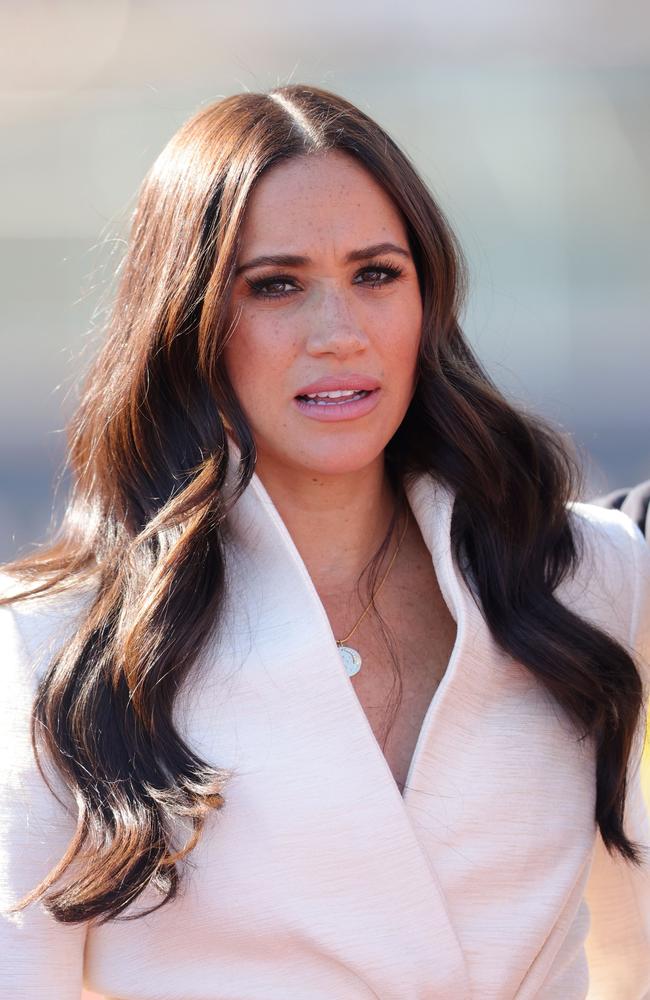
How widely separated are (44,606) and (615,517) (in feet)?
2.82

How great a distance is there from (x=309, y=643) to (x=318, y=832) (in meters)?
0.24

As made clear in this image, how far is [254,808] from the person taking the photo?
1699 millimetres

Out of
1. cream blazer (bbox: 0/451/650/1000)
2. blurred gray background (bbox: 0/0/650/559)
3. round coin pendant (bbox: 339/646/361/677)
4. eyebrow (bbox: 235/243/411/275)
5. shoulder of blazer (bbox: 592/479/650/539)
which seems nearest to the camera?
cream blazer (bbox: 0/451/650/1000)

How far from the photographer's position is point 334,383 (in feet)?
5.84

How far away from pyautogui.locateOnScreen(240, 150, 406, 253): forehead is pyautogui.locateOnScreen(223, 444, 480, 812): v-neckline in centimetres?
29

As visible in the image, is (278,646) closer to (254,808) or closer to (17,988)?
(254,808)

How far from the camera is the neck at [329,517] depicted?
194 cm

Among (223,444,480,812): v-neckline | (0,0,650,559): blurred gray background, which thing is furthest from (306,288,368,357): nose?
(0,0,650,559): blurred gray background

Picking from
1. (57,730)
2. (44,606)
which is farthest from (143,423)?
(57,730)

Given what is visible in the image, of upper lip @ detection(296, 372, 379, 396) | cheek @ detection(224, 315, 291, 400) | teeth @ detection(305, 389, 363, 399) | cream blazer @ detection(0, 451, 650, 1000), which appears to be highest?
cheek @ detection(224, 315, 291, 400)

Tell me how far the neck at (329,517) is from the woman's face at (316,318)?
3.3 inches

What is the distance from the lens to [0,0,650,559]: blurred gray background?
22.8ft

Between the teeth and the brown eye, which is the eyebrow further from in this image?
the teeth

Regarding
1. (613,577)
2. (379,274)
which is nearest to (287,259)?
(379,274)
